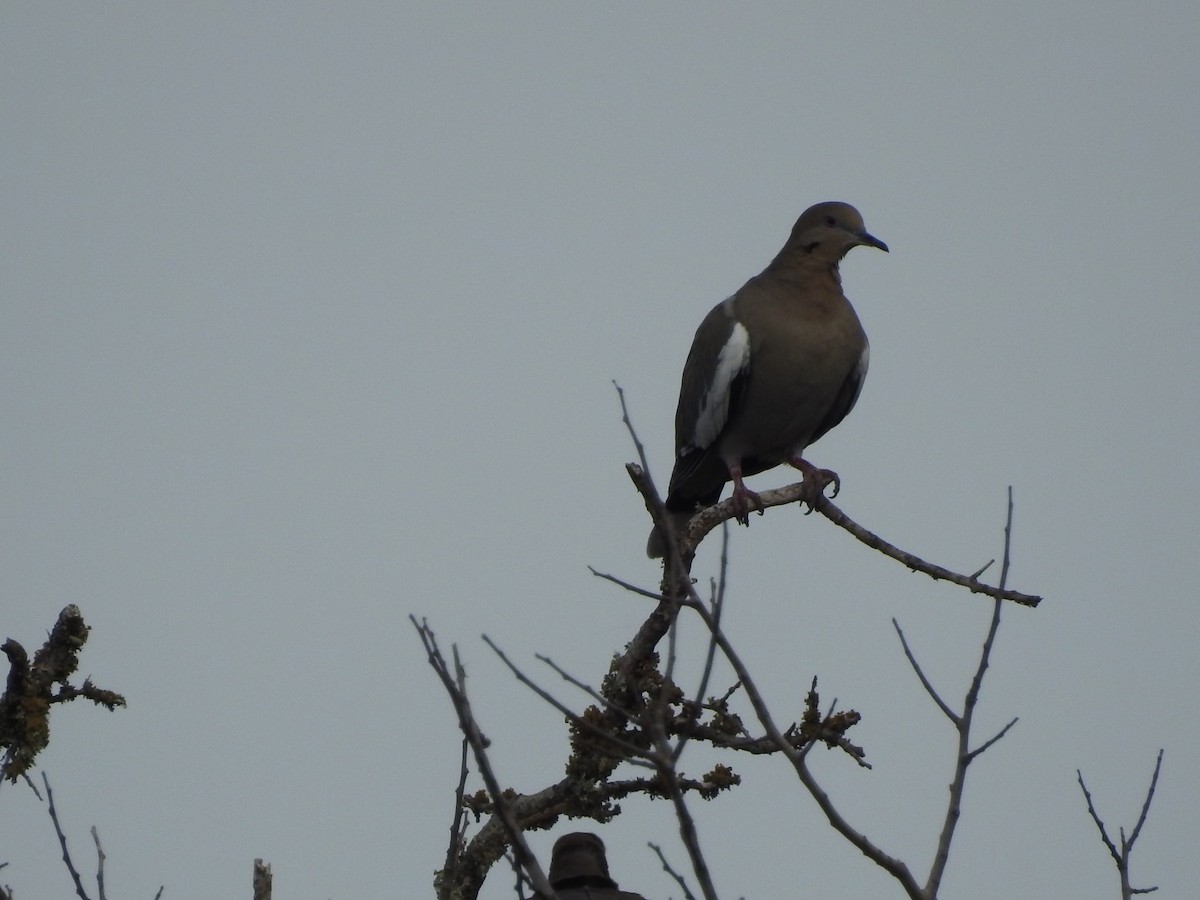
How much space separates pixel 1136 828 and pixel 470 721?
1.60 m

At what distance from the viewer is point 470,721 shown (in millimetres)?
2248

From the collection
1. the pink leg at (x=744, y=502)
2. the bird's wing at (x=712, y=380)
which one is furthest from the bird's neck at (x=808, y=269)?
the pink leg at (x=744, y=502)

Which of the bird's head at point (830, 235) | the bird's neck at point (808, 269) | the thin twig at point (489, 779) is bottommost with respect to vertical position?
the thin twig at point (489, 779)

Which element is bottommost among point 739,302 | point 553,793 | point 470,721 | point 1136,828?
point 470,721

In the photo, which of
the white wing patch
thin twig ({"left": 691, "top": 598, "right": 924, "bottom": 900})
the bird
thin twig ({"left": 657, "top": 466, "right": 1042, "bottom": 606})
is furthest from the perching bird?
thin twig ({"left": 691, "top": 598, "right": 924, "bottom": 900})

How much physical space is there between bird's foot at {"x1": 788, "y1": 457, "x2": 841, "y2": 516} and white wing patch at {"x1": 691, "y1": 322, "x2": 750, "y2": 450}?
0.38 m

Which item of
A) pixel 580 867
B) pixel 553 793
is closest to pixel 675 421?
pixel 553 793

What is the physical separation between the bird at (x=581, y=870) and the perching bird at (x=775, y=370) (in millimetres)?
2552

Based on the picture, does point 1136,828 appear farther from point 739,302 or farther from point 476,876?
point 739,302

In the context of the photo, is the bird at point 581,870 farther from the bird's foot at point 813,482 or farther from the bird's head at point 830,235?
A: the bird's head at point 830,235

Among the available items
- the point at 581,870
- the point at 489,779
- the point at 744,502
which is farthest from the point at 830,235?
the point at 489,779

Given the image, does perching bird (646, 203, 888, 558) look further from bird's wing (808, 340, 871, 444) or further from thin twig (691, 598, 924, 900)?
thin twig (691, 598, 924, 900)

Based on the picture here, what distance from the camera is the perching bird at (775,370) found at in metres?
5.90

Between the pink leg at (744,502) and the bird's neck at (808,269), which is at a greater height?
the bird's neck at (808,269)
